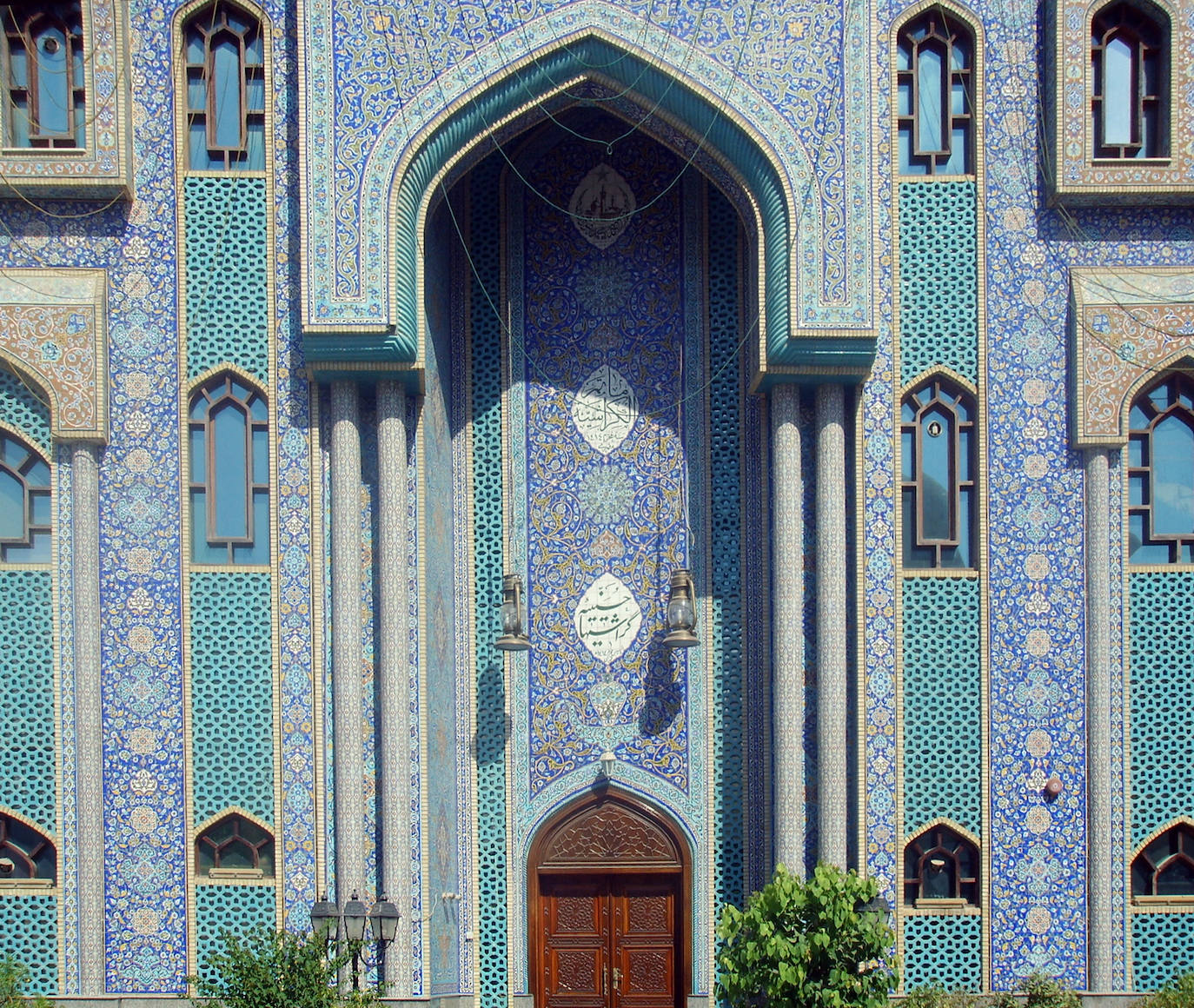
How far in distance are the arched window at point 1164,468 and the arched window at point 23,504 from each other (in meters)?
5.95

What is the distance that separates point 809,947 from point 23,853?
4.18 meters

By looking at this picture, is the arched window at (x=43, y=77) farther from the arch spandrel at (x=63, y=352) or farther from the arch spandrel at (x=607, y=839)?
the arch spandrel at (x=607, y=839)

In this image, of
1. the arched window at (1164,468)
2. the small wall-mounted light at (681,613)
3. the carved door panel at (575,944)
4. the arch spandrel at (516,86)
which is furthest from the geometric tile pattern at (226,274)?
the arched window at (1164,468)

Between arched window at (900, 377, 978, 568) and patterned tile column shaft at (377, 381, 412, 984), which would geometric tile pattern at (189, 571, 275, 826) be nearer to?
patterned tile column shaft at (377, 381, 412, 984)

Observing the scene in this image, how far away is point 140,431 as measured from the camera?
24.7 ft

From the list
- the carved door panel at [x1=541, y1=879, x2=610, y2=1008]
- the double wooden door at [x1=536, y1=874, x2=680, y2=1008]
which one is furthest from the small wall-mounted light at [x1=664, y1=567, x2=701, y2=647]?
the carved door panel at [x1=541, y1=879, x2=610, y2=1008]

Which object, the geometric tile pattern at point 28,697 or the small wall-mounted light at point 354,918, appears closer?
the small wall-mounted light at point 354,918

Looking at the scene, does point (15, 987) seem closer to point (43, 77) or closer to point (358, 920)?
point (358, 920)

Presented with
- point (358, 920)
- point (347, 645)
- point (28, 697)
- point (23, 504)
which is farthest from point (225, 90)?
point (358, 920)

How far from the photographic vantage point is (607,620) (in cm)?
825

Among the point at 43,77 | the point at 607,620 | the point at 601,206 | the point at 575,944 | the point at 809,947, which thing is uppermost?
the point at 43,77

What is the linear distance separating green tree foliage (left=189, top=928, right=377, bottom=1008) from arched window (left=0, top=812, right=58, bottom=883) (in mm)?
1267

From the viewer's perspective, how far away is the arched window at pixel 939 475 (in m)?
7.63

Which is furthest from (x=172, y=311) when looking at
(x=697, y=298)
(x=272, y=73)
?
(x=697, y=298)
